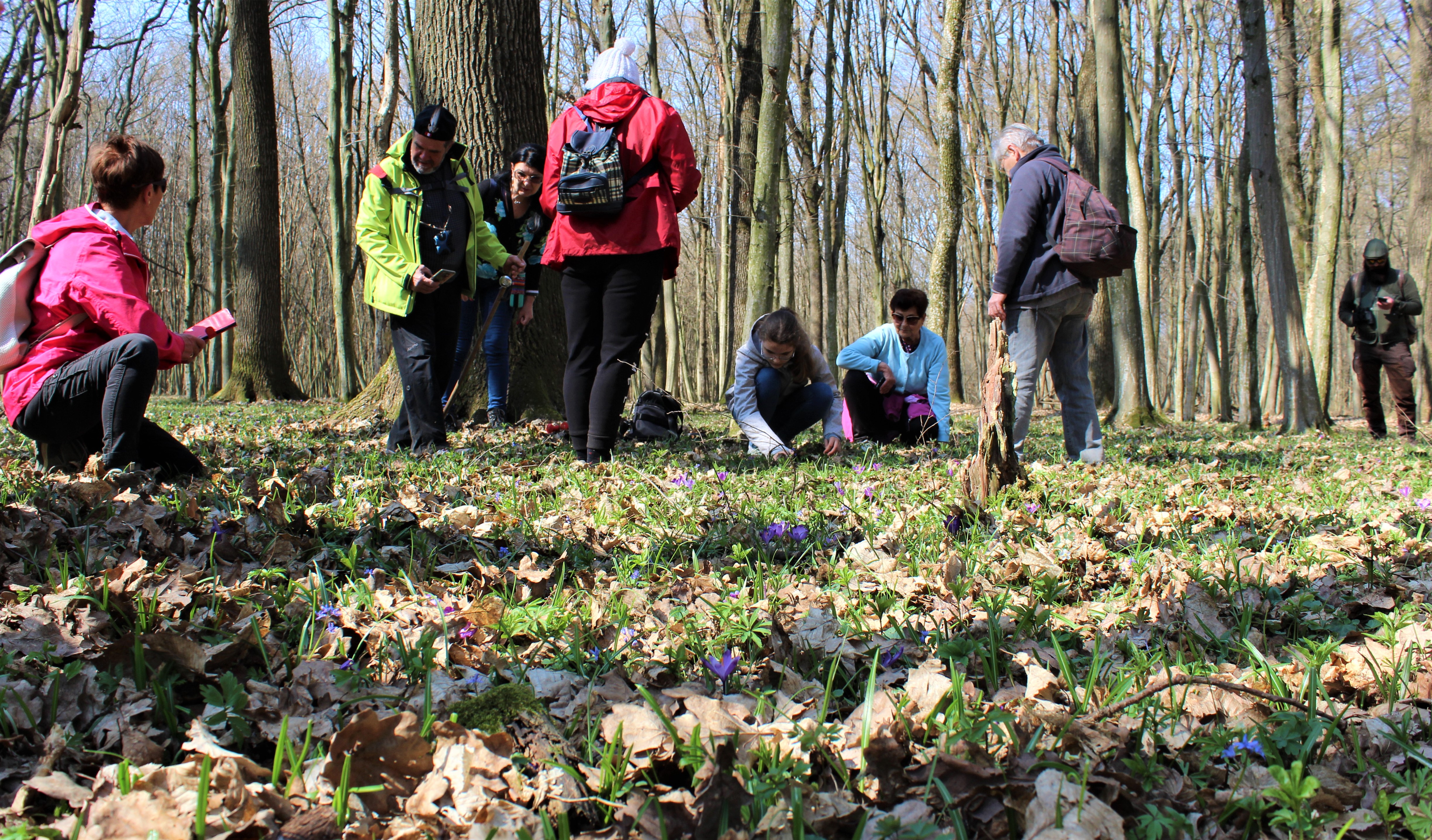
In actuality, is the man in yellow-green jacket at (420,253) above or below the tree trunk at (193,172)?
below

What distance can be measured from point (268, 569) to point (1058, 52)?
16.4 metres

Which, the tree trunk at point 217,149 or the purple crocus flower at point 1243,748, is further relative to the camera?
the tree trunk at point 217,149

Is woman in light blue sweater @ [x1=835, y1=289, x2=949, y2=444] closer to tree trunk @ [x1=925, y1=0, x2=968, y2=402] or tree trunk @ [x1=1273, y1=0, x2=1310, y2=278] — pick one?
tree trunk @ [x1=925, y1=0, x2=968, y2=402]

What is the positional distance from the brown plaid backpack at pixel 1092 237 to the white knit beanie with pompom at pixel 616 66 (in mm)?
2365

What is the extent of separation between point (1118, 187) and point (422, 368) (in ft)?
24.2

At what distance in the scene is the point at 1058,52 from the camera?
596 inches

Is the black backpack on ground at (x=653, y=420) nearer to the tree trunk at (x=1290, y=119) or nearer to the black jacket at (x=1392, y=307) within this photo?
the black jacket at (x=1392, y=307)

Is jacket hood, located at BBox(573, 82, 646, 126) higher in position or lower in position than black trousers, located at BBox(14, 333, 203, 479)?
higher

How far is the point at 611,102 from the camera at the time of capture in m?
3.99

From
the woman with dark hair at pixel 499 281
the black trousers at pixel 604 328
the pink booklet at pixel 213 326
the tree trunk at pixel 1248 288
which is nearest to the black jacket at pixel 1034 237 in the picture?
the black trousers at pixel 604 328

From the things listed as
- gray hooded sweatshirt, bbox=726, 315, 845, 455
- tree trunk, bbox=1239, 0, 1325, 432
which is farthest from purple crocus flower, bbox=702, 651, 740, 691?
tree trunk, bbox=1239, 0, 1325, 432

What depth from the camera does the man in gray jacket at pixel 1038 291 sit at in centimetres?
463

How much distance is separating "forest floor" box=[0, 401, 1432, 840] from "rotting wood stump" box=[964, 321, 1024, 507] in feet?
0.30

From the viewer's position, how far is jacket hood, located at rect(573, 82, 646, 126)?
3.96m
